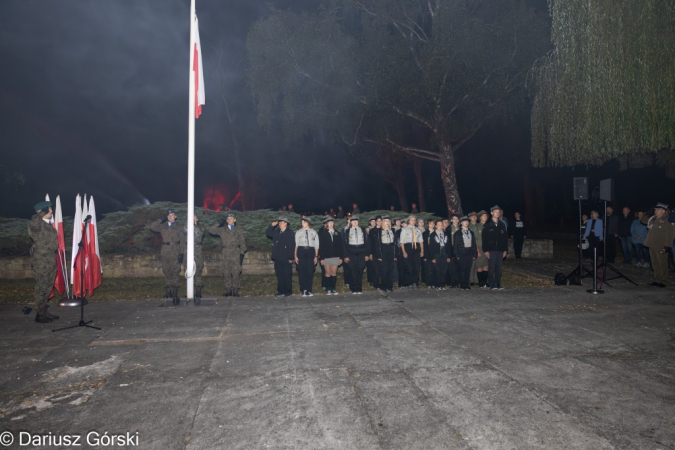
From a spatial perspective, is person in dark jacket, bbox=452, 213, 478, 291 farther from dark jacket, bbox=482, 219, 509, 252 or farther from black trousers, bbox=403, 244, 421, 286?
black trousers, bbox=403, 244, 421, 286

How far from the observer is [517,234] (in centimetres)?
1670

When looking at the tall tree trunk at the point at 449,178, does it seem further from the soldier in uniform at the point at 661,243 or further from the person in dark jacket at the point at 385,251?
the person in dark jacket at the point at 385,251

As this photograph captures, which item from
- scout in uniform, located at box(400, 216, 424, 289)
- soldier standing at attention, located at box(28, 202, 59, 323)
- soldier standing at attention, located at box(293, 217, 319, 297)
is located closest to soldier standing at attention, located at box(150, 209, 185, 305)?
soldier standing at attention, located at box(28, 202, 59, 323)

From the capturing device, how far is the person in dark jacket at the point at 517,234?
54.1 feet

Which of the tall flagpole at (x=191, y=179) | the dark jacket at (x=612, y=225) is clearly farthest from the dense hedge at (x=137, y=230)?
the dark jacket at (x=612, y=225)

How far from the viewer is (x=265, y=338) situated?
6.54 m

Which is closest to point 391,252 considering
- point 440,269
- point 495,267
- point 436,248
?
point 436,248

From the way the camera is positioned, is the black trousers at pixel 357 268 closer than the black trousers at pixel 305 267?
No

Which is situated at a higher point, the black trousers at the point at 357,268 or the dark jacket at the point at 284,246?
the dark jacket at the point at 284,246

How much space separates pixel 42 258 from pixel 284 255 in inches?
183

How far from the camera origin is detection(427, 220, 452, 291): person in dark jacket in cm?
1059

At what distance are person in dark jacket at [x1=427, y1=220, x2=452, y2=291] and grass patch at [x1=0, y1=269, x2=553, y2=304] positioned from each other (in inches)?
65.3

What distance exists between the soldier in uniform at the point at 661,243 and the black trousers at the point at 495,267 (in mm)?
3546

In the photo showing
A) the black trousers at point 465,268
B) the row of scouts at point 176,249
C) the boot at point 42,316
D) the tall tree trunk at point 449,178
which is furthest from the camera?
the tall tree trunk at point 449,178
